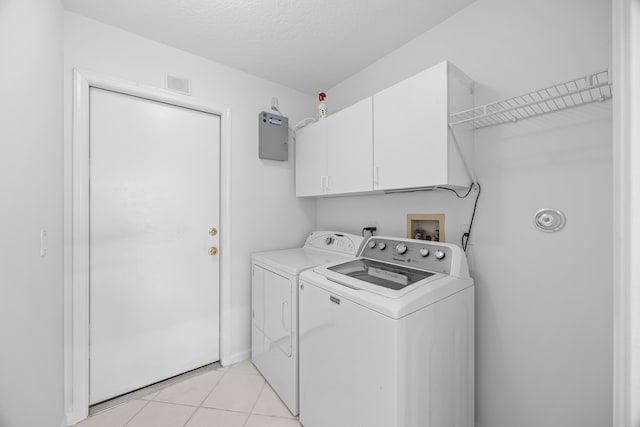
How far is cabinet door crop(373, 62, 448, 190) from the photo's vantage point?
128 cm

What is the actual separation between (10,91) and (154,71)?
3.73 ft

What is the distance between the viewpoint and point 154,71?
1800 mm

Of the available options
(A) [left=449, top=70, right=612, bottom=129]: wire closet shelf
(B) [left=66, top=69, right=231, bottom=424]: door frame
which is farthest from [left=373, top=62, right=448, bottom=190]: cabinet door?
(B) [left=66, top=69, right=231, bottom=424]: door frame

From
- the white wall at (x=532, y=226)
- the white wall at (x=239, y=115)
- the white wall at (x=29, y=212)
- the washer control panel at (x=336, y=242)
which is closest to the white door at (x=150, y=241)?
the white wall at (x=239, y=115)

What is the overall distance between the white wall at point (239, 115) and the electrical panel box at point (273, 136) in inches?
2.9

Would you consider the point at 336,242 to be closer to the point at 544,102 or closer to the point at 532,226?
the point at 532,226

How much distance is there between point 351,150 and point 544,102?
41.0 inches

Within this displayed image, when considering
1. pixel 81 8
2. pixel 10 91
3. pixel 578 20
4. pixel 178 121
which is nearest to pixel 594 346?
pixel 578 20

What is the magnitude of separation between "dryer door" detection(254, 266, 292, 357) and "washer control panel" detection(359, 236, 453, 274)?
62 centimetres

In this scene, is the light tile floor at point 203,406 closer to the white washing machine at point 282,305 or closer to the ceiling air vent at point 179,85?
the white washing machine at point 282,305

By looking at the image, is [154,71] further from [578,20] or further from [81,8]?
[578,20]

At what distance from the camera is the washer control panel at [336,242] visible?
75.4 inches

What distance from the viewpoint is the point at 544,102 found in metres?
1.17

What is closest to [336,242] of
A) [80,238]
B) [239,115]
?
[239,115]
